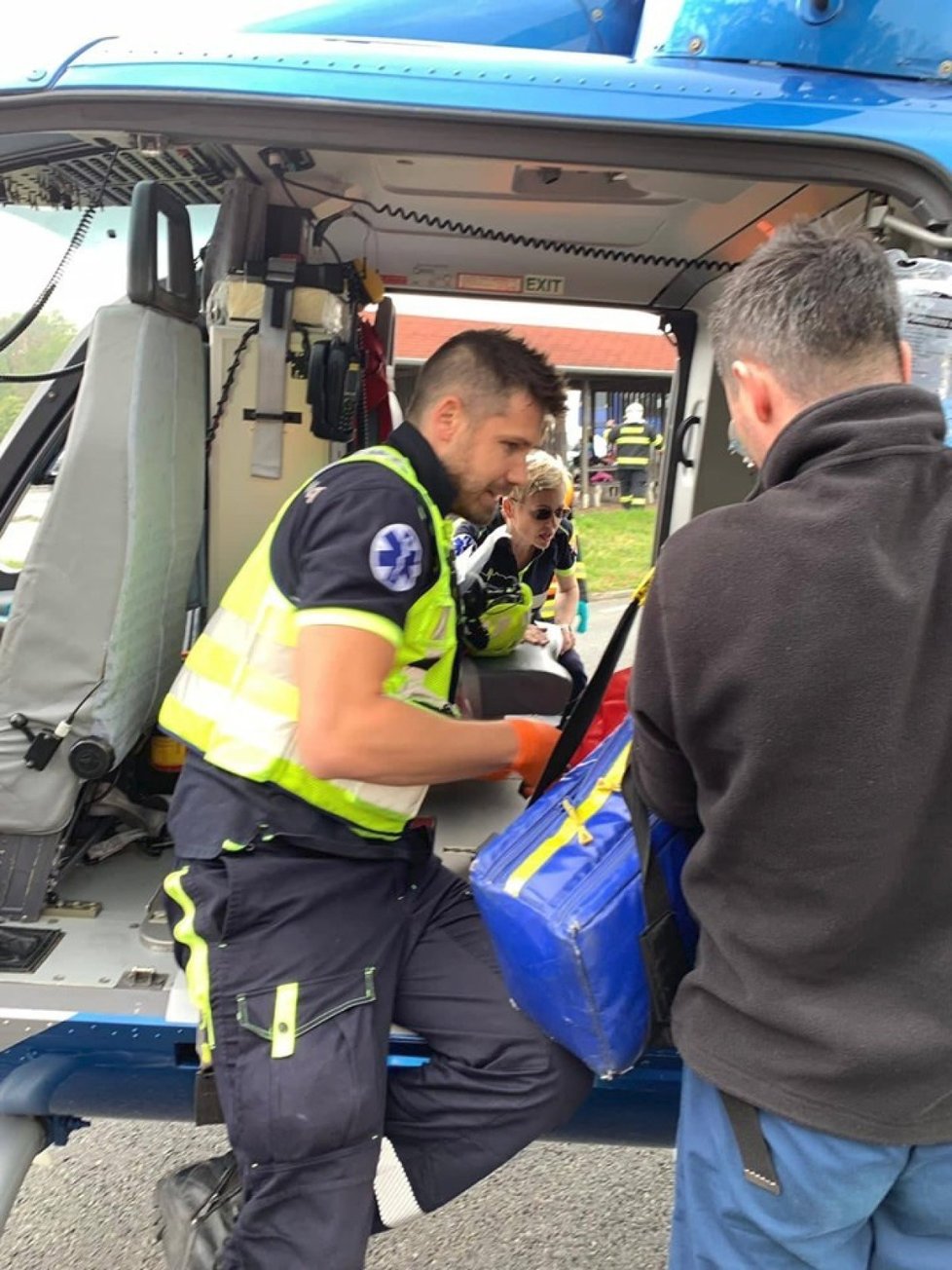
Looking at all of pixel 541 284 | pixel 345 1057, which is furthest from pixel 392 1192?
pixel 541 284

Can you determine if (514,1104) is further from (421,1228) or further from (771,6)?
(771,6)

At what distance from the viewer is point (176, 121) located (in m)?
1.55

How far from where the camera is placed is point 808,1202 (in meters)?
1.07

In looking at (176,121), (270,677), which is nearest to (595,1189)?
(270,677)

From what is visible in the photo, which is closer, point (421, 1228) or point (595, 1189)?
point (421, 1228)

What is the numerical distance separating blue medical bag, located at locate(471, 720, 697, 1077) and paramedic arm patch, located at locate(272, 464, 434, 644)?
1.39 ft

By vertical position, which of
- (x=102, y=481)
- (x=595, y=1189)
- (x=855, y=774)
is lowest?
(x=595, y=1189)

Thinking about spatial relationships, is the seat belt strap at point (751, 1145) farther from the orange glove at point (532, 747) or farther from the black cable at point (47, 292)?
the black cable at point (47, 292)

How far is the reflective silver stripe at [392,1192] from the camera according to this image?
163cm

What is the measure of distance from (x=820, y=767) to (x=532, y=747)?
819mm

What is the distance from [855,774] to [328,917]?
3.21 feet

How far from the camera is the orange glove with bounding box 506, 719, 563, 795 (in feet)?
5.73

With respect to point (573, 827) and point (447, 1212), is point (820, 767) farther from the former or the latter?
point (447, 1212)

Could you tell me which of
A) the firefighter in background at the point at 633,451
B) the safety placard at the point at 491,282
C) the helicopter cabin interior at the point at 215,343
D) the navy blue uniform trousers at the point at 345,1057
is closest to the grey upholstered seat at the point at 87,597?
the helicopter cabin interior at the point at 215,343
